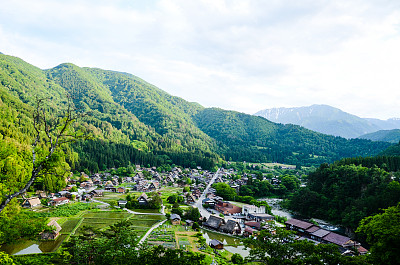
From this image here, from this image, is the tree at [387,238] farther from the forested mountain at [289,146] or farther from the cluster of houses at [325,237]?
the forested mountain at [289,146]

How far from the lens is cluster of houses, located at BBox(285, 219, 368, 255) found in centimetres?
2917

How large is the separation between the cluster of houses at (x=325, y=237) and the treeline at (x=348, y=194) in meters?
8.14

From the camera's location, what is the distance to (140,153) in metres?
105

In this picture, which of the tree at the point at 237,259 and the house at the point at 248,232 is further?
the house at the point at 248,232

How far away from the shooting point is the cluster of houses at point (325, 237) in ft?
95.7

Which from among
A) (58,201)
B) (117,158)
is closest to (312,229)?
(58,201)

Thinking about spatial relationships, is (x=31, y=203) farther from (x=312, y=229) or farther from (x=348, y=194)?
(x=348, y=194)

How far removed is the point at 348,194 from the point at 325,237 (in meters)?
18.7

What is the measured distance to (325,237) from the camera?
107 feet

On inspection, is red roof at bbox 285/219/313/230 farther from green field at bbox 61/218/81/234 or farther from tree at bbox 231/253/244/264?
green field at bbox 61/218/81/234

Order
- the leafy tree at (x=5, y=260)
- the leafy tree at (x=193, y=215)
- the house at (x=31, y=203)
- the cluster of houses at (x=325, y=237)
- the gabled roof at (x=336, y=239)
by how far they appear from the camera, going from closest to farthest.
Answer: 1. the leafy tree at (x=5, y=260)
2. the cluster of houses at (x=325, y=237)
3. the gabled roof at (x=336, y=239)
4. the leafy tree at (x=193, y=215)
5. the house at (x=31, y=203)

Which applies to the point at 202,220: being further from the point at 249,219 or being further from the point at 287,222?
the point at 287,222

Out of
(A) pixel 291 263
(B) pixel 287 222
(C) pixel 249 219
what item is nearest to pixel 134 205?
(C) pixel 249 219

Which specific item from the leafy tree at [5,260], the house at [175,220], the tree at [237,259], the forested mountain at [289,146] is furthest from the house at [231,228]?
the forested mountain at [289,146]
